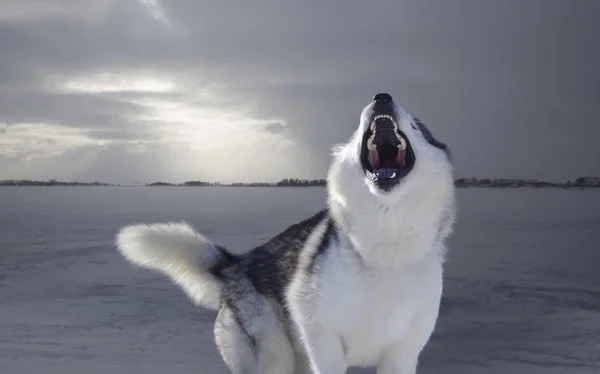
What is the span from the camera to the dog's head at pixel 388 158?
3873 millimetres

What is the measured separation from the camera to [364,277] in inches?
161

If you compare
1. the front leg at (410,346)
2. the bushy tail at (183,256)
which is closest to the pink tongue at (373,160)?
the front leg at (410,346)

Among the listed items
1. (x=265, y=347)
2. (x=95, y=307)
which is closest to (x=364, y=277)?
(x=265, y=347)

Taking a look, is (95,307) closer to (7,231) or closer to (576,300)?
(576,300)

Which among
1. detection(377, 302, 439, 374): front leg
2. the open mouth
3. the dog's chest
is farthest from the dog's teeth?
detection(377, 302, 439, 374): front leg

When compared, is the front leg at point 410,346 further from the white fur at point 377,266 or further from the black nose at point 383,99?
the black nose at point 383,99

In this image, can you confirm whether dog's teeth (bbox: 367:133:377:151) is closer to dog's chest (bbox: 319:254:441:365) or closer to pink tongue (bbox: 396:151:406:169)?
pink tongue (bbox: 396:151:406:169)

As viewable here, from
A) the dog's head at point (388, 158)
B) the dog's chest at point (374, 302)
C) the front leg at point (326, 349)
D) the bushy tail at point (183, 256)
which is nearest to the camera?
the dog's head at point (388, 158)

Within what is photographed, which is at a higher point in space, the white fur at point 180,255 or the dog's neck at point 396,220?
the dog's neck at point 396,220

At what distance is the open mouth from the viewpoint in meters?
3.89

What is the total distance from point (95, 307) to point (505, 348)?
563cm

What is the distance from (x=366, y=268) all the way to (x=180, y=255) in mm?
1900

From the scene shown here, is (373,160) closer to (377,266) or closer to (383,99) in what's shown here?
(383,99)

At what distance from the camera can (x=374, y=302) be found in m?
4.06
